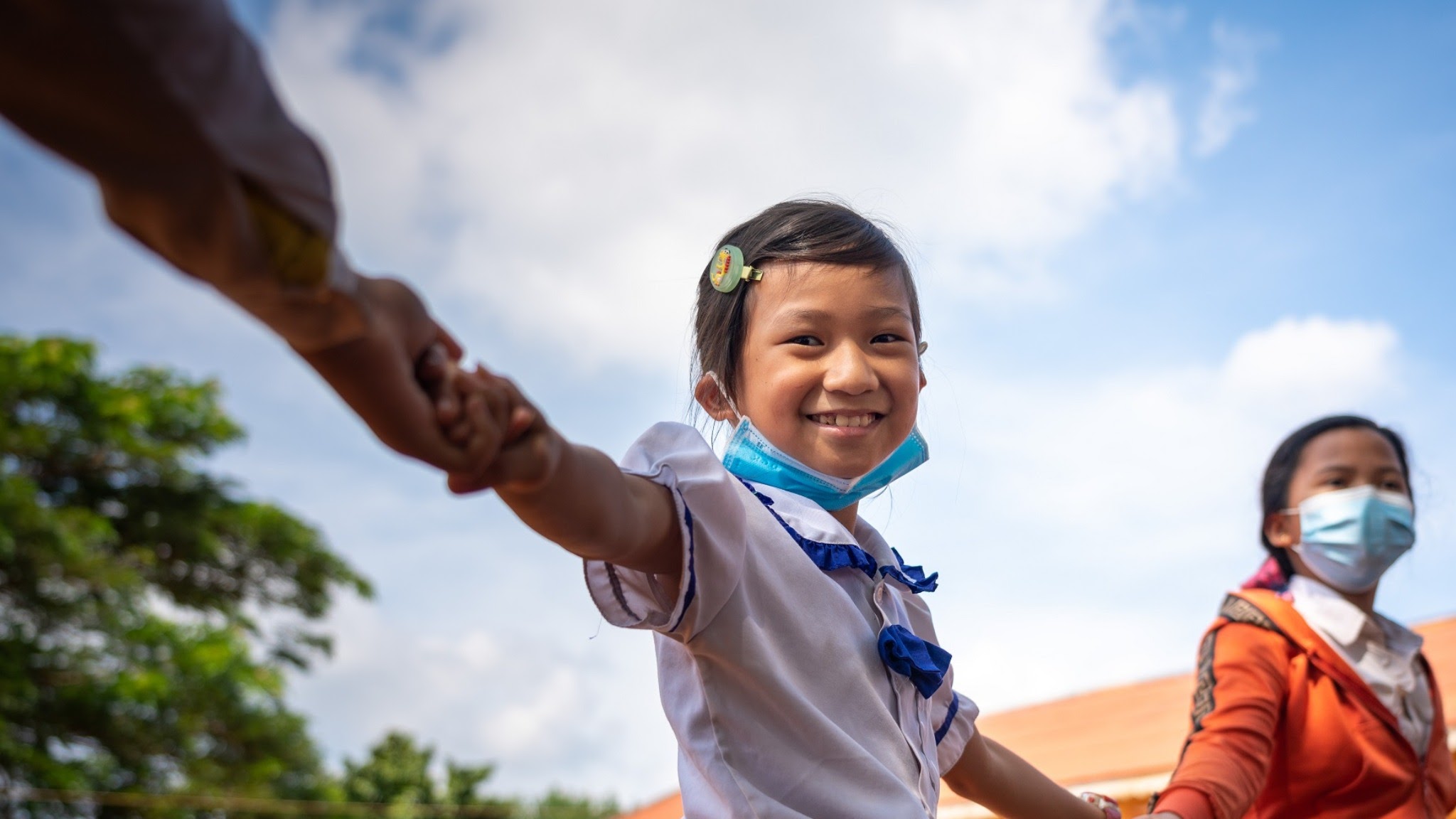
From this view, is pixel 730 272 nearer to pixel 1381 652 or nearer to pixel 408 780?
pixel 1381 652

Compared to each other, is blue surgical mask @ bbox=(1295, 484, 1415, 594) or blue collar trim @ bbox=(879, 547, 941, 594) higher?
blue surgical mask @ bbox=(1295, 484, 1415, 594)

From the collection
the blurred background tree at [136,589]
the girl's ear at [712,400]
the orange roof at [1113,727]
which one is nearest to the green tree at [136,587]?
the blurred background tree at [136,589]

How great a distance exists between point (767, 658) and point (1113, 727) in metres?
4.01

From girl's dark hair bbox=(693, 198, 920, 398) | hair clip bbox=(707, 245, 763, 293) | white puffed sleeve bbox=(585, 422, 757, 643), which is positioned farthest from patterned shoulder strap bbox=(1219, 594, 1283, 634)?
white puffed sleeve bbox=(585, 422, 757, 643)

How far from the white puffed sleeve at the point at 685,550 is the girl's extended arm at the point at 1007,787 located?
82 centimetres

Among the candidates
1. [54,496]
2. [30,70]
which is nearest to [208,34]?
[30,70]

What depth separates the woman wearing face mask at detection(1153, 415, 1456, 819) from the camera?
2.42 m

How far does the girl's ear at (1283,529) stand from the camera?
2852 millimetres

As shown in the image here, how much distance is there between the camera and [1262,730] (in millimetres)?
2396

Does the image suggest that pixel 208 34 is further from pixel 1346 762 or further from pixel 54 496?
pixel 54 496

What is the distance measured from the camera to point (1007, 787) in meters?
2.00

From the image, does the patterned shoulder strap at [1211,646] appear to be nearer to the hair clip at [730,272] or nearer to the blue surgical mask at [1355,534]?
the blue surgical mask at [1355,534]

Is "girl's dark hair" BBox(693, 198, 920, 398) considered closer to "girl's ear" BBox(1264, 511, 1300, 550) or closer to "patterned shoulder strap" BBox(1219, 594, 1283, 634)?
"patterned shoulder strap" BBox(1219, 594, 1283, 634)

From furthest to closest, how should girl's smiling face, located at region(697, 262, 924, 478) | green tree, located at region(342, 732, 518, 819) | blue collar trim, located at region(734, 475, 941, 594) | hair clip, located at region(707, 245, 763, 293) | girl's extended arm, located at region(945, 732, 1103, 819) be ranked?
green tree, located at region(342, 732, 518, 819) → girl's extended arm, located at region(945, 732, 1103, 819) → hair clip, located at region(707, 245, 763, 293) → girl's smiling face, located at region(697, 262, 924, 478) → blue collar trim, located at region(734, 475, 941, 594)
